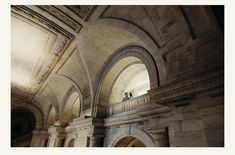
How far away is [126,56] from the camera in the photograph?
197 inches

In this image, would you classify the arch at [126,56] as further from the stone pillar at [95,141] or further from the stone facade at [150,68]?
the stone pillar at [95,141]

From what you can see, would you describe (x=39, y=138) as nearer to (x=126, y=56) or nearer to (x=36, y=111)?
(x=36, y=111)

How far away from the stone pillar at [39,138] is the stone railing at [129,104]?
886cm

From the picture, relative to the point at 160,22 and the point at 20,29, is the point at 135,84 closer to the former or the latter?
the point at 160,22

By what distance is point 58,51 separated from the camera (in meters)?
5.98

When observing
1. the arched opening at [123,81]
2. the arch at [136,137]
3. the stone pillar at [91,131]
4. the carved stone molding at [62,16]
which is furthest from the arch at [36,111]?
the carved stone molding at [62,16]

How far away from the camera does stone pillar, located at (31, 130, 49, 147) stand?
11582mm

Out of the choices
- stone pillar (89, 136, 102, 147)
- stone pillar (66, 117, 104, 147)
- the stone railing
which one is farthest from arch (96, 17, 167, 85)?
stone pillar (89, 136, 102, 147)

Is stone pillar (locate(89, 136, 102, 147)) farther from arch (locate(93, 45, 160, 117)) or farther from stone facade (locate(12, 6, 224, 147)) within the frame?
arch (locate(93, 45, 160, 117))

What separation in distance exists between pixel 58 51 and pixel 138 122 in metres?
4.27

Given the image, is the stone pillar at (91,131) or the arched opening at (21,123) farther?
the arched opening at (21,123)

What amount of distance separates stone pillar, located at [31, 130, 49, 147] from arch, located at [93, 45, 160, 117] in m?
8.45

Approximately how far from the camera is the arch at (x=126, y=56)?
11.5 ft

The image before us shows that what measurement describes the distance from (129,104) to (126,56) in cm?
163
